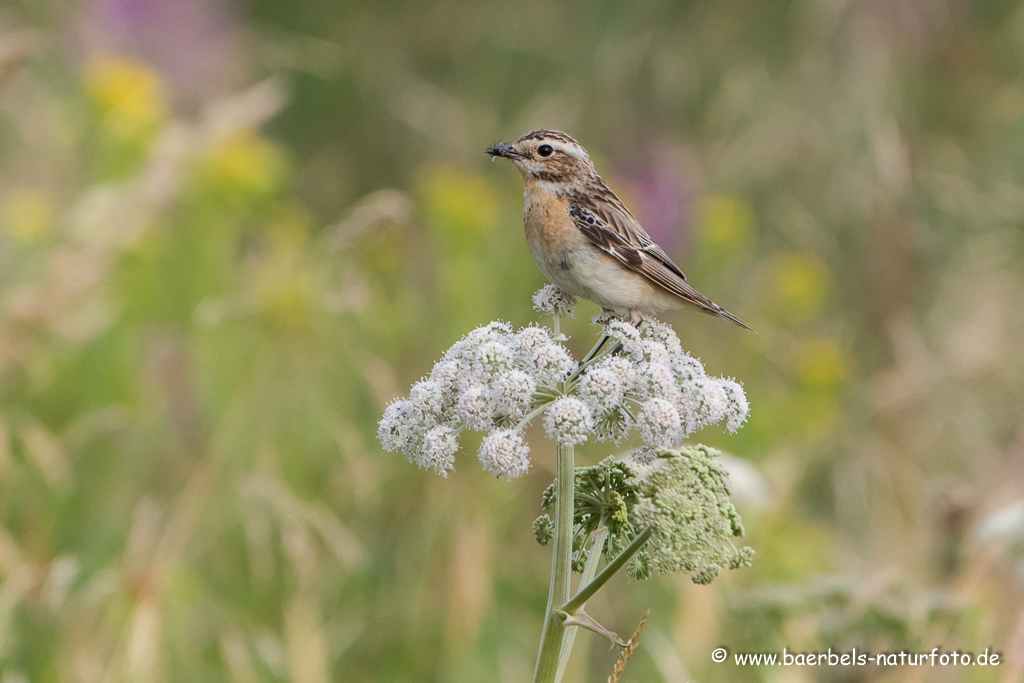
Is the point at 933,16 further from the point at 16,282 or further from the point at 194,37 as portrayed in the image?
the point at 16,282

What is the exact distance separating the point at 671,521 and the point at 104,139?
4.84 meters

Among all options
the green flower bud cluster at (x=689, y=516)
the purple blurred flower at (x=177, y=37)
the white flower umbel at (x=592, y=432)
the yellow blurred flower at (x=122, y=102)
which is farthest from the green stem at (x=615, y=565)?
the purple blurred flower at (x=177, y=37)

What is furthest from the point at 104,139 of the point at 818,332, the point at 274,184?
the point at 818,332

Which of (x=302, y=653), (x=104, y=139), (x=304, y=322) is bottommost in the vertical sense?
(x=302, y=653)

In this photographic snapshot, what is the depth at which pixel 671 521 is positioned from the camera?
6.31 feet

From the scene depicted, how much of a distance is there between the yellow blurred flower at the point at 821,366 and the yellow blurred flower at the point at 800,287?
0.99 feet

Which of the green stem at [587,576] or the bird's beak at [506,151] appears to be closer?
the green stem at [587,576]

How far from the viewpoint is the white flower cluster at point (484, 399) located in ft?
6.12

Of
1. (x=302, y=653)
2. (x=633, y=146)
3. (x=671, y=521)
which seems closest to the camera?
(x=671, y=521)

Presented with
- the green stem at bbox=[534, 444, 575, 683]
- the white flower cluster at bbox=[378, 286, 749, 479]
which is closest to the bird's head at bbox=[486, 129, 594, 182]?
the white flower cluster at bbox=[378, 286, 749, 479]

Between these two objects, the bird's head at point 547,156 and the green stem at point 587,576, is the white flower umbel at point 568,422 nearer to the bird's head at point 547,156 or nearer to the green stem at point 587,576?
the green stem at point 587,576

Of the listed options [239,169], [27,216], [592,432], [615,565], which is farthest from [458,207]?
[615,565]

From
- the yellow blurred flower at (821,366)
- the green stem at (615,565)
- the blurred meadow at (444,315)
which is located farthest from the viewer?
the yellow blurred flower at (821,366)

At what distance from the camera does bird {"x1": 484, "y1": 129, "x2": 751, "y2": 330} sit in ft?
9.10
